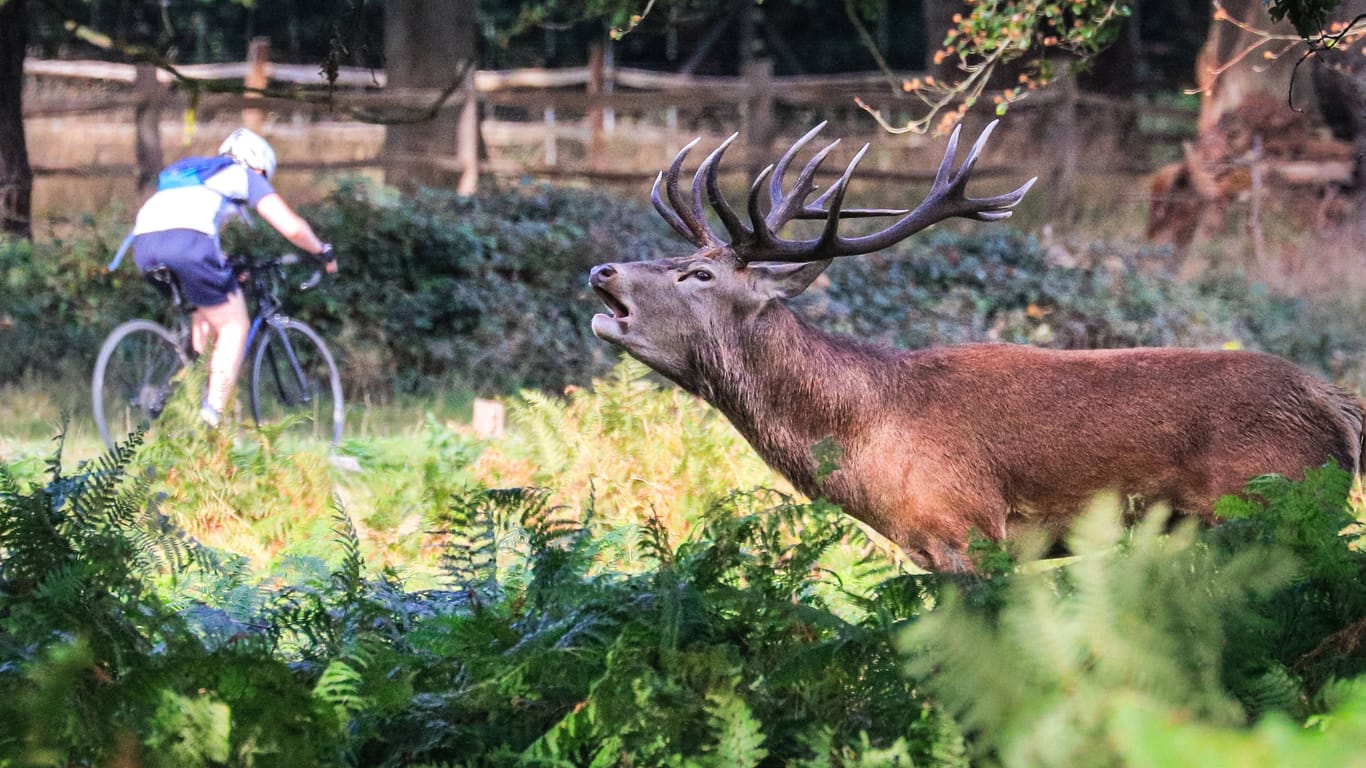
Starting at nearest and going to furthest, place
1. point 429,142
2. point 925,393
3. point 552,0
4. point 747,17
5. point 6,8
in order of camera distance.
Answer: point 925,393 < point 6,8 < point 552,0 < point 429,142 < point 747,17

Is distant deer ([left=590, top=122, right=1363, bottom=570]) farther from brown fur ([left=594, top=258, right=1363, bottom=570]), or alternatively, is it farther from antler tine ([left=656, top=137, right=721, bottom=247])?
antler tine ([left=656, top=137, right=721, bottom=247])

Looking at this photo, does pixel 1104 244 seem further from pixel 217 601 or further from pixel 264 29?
pixel 264 29

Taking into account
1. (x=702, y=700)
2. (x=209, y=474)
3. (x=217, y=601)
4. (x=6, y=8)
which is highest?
(x=6, y=8)

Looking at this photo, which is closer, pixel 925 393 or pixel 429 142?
pixel 925 393

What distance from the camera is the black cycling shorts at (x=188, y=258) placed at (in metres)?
9.02

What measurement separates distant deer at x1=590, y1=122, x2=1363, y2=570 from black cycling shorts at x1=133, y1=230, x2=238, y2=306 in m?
4.16

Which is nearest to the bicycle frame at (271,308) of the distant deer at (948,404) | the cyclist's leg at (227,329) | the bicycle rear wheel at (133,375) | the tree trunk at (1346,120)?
the cyclist's leg at (227,329)

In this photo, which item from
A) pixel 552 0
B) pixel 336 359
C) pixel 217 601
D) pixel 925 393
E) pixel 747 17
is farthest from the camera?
pixel 747 17

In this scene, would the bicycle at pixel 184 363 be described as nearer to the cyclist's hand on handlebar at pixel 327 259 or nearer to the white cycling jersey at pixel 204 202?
the cyclist's hand on handlebar at pixel 327 259

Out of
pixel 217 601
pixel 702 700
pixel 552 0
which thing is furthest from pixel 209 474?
pixel 552 0

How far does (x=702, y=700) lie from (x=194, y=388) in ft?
18.0

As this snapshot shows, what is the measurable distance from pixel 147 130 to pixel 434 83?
437 centimetres

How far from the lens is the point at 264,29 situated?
36.5 meters

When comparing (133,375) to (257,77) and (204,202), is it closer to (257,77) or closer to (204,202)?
(204,202)
